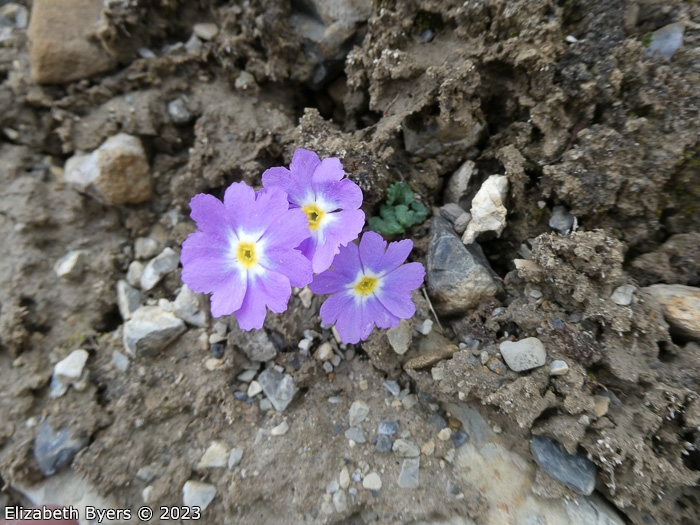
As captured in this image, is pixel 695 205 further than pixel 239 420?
No

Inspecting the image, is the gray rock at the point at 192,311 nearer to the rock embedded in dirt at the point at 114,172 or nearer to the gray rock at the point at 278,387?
the gray rock at the point at 278,387

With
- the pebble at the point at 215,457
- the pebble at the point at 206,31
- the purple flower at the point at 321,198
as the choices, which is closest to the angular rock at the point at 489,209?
the purple flower at the point at 321,198

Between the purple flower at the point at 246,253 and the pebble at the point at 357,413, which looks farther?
the pebble at the point at 357,413

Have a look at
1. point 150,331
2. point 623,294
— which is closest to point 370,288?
point 623,294

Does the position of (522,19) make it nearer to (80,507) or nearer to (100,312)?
(100,312)

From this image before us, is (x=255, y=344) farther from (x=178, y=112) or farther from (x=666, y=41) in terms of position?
(x=666, y=41)

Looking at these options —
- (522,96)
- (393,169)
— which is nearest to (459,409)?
(393,169)

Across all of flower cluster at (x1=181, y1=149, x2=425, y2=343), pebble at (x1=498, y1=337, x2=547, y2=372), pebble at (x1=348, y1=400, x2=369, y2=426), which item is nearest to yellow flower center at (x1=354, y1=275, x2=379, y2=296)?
flower cluster at (x1=181, y1=149, x2=425, y2=343)
